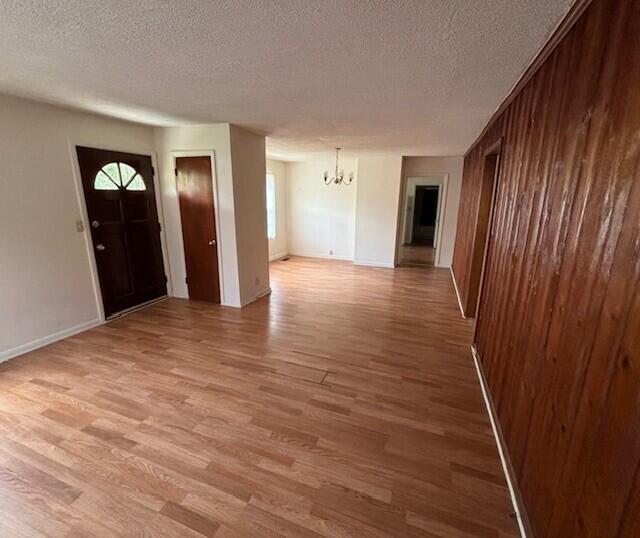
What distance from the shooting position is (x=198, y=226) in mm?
4105

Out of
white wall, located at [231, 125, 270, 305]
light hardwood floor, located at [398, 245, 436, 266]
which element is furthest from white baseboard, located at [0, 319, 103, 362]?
light hardwood floor, located at [398, 245, 436, 266]

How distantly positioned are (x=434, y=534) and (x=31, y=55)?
11.3 feet

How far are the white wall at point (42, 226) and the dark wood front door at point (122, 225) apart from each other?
0.13 metres

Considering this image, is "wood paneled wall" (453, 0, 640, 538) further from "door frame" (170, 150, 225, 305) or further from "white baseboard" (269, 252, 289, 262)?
"white baseboard" (269, 252, 289, 262)

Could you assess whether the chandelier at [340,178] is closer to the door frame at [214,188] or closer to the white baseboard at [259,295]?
the white baseboard at [259,295]

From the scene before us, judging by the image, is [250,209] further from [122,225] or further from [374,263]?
[374,263]

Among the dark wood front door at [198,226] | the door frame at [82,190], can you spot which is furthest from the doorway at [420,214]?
the door frame at [82,190]

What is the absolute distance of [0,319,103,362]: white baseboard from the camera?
2814mm

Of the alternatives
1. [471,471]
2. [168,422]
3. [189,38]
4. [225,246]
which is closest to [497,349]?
[471,471]

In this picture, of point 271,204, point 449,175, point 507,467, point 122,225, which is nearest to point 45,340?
point 122,225

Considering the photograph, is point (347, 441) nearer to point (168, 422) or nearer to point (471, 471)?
point (471, 471)

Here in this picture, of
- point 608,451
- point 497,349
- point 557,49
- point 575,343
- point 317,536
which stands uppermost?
point 557,49

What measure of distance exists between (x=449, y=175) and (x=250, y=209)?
441cm

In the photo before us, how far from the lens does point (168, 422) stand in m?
2.05
